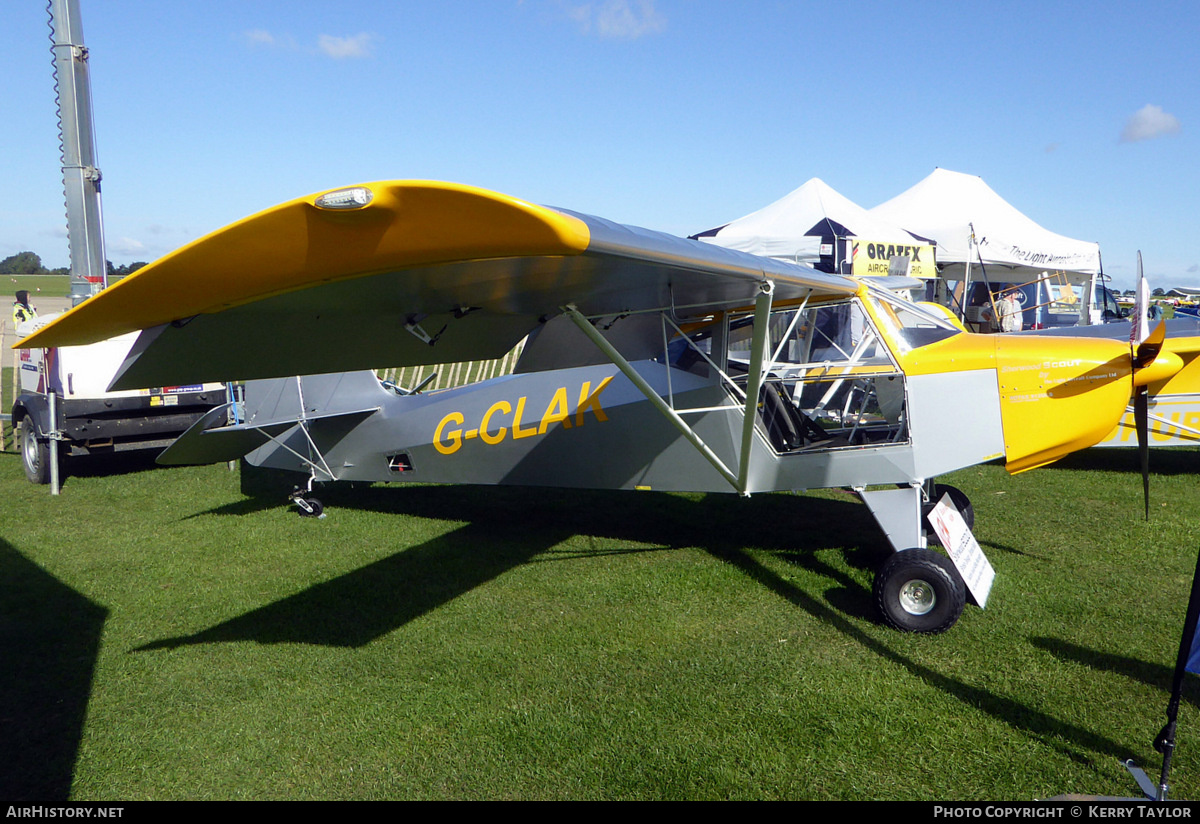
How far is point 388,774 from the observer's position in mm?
3285

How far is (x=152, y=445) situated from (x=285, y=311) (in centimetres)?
790

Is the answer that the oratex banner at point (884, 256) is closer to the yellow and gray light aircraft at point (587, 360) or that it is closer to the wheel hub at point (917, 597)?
the yellow and gray light aircraft at point (587, 360)

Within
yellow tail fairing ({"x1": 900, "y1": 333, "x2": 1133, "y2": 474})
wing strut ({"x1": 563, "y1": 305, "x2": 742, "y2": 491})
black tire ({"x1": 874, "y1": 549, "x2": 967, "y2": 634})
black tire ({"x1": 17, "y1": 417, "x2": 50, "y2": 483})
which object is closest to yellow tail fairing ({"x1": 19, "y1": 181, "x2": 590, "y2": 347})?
wing strut ({"x1": 563, "y1": 305, "x2": 742, "y2": 491})

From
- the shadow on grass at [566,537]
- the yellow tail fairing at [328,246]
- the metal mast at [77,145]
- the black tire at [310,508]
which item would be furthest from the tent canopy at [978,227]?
the yellow tail fairing at [328,246]

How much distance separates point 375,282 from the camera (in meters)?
2.78

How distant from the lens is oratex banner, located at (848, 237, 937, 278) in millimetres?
14383

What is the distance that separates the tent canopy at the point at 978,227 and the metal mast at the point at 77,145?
51.4 ft

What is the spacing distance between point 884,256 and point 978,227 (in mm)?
4528

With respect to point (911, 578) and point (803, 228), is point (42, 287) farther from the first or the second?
point (911, 578)

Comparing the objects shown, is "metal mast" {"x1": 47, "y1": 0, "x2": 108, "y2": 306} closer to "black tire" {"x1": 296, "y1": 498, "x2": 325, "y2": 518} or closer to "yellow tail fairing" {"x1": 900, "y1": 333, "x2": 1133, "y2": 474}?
"black tire" {"x1": 296, "y1": 498, "x2": 325, "y2": 518}

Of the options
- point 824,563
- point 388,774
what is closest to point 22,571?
point 388,774

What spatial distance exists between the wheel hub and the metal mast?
31.2 feet

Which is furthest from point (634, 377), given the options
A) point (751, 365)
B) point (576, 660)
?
point (576, 660)

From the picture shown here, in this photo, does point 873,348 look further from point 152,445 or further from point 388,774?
point 152,445
